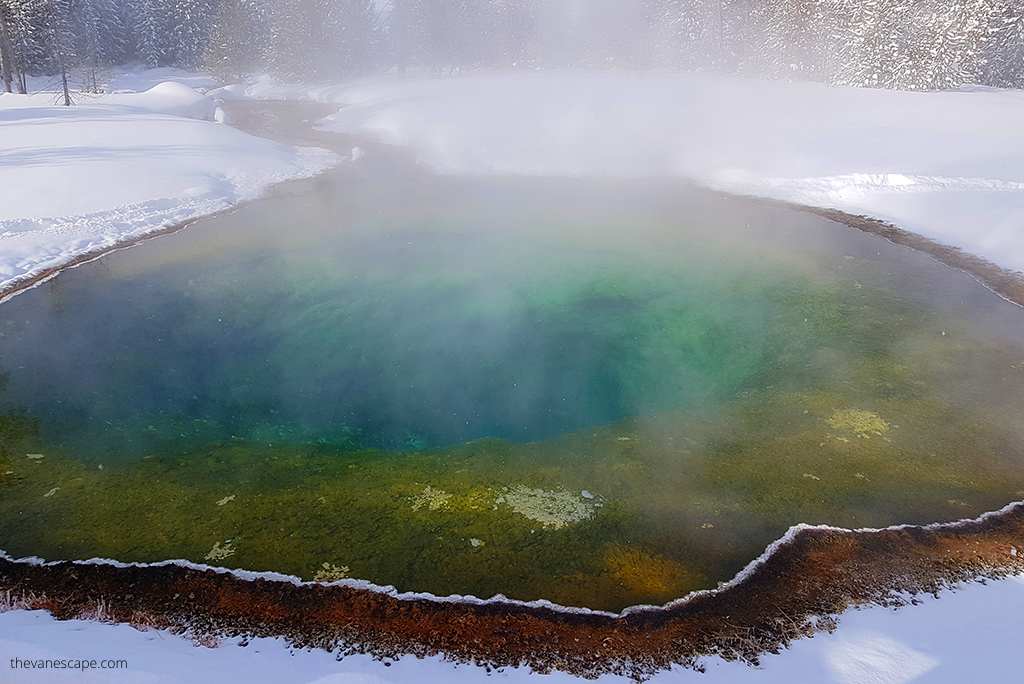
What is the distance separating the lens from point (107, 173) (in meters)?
17.8

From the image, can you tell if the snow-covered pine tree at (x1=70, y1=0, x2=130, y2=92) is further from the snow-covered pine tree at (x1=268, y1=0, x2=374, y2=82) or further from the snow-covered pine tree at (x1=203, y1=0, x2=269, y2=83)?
the snow-covered pine tree at (x1=268, y1=0, x2=374, y2=82)

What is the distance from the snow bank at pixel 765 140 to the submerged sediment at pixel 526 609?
11.3 meters

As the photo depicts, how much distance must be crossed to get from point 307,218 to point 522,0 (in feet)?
220

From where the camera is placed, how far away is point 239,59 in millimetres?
57375

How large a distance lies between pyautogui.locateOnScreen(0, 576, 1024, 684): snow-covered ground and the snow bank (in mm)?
11787

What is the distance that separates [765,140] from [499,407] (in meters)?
19.5

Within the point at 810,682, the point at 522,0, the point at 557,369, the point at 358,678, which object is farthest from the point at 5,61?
the point at 522,0

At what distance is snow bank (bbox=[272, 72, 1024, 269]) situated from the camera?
54.2 feet

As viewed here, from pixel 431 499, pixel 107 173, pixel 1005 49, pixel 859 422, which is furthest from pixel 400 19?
pixel 431 499

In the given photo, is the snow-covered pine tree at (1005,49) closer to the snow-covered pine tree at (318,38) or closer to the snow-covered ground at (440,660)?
the snow-covered ground at (440,660)

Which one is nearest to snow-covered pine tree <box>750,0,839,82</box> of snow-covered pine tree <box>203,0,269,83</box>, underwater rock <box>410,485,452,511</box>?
underwater rock <box>410,485,452,511</box>

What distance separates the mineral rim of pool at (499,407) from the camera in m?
6.68

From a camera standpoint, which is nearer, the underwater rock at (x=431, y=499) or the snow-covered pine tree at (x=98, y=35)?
the underwater rock at (x=431, y=499)

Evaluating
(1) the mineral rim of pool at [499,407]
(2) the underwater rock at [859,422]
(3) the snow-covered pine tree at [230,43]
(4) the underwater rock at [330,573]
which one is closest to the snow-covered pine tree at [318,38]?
(3) the snow-covered pine tree at [230,43]
